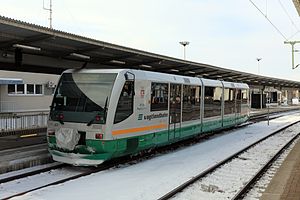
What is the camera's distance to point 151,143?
12.3 m

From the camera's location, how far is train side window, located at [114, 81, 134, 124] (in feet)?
34.9

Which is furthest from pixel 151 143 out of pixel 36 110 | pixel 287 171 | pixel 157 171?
pixel 36 110

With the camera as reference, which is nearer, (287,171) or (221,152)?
(287,171)

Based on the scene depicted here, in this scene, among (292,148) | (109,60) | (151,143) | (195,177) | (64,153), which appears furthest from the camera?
(109,60)

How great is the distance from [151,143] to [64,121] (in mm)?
2938

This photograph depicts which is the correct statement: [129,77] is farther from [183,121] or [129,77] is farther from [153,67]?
[153,67]

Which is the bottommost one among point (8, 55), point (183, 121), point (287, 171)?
point (287, 171)

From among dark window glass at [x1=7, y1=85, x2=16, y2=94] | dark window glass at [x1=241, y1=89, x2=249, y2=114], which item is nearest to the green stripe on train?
dark window glass at [x1=241, y1=89, x2=249, y2=114]

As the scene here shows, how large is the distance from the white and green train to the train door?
0.04 meters

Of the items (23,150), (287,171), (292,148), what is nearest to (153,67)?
(292,148)

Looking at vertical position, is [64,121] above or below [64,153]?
above

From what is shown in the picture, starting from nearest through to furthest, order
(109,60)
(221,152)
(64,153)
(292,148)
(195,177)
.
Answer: (195,177)
(64,153)
(221,152)
(292,148)
(109,60)

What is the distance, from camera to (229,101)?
21.0 meters

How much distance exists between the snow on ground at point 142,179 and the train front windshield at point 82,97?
5.36 feet
